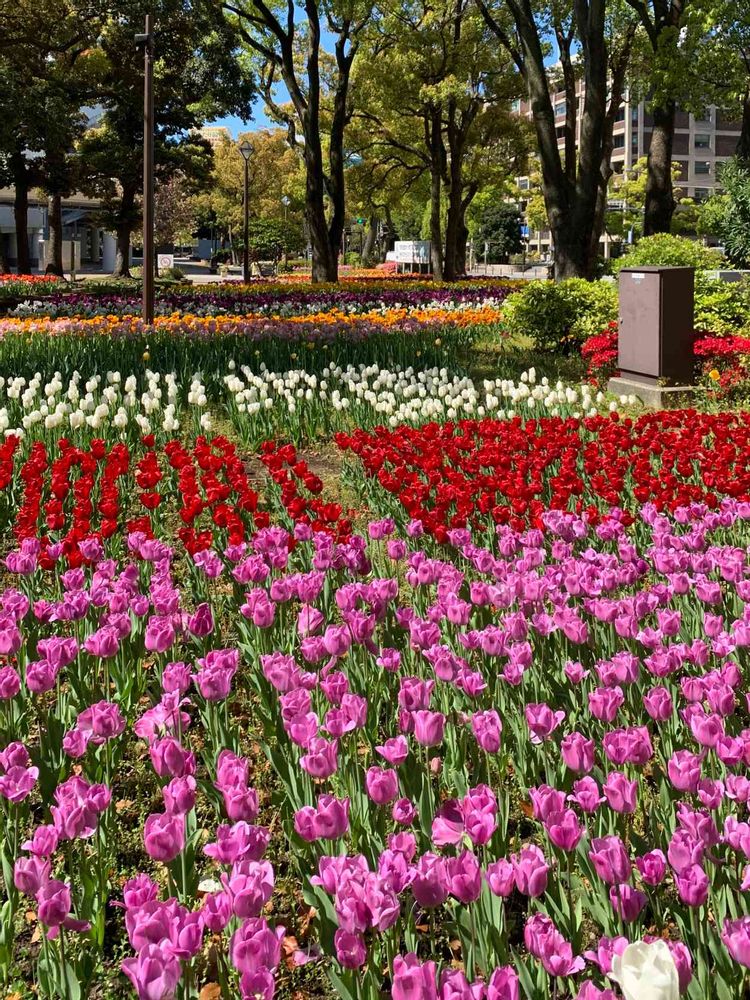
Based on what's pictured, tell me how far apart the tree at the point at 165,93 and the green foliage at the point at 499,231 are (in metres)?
48.7

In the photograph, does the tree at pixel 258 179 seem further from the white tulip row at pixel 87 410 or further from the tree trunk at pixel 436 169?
the white tulip row at pixel 87 410

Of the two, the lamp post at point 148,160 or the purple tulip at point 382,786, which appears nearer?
the purple tulip at point 382,786

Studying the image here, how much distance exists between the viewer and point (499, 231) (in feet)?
269

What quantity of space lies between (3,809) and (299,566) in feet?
8.21

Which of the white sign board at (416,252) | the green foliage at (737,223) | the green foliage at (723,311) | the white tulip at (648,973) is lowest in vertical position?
the white tulip at (648,973)

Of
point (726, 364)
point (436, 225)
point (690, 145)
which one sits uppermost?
point (690, 145)

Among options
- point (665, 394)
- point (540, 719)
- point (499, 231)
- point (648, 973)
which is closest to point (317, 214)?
point (665, 394)

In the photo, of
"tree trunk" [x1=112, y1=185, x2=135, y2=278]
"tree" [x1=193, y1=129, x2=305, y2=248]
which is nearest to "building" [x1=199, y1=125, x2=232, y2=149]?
"tree" [x1=193, y1=129, x2=305, y2=248]

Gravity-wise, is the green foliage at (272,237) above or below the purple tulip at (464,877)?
above

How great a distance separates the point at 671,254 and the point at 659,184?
732 cm

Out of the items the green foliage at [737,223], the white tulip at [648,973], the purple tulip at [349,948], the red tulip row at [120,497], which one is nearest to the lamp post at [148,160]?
the red tulip row at [120,497]

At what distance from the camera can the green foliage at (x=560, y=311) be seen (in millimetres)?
14320

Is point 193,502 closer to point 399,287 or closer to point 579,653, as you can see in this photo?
point 579,653

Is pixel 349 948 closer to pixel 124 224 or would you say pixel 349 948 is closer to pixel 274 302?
pixel 274 302
